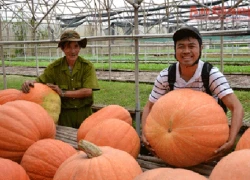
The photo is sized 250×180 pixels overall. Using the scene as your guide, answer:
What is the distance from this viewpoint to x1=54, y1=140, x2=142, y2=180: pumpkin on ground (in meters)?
1.33

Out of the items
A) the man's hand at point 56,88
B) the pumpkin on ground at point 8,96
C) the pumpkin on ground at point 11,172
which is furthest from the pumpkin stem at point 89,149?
the pumpkin on ground at point 8,96

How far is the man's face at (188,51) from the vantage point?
196cm

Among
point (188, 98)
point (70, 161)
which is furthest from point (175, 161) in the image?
point (70, 161)

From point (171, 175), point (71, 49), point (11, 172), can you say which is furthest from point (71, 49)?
point (171, 175)

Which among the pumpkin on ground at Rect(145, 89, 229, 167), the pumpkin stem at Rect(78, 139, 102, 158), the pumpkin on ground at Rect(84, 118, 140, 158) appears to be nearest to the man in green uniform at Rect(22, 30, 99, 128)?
the pumpkin on ground at Rect(84, 118, 140, 158)

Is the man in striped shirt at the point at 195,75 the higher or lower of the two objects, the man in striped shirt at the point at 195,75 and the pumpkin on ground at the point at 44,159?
the higher

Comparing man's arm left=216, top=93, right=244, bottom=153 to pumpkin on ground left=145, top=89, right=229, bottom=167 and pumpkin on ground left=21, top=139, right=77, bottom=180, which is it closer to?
pumpkin on ground left=145, top=89, right=229, bottom=167

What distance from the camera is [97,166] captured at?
52.8 inches

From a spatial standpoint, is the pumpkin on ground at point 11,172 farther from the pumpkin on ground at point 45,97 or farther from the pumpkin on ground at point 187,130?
the pumpkin on ground at point 45,97

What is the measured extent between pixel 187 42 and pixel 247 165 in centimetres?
104

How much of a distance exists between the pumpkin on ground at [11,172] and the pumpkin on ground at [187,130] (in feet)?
2.18

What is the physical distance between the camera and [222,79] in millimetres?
1956

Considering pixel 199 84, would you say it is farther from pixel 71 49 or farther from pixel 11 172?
pixel 71 49

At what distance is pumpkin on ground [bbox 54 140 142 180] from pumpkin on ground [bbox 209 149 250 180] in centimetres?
39
